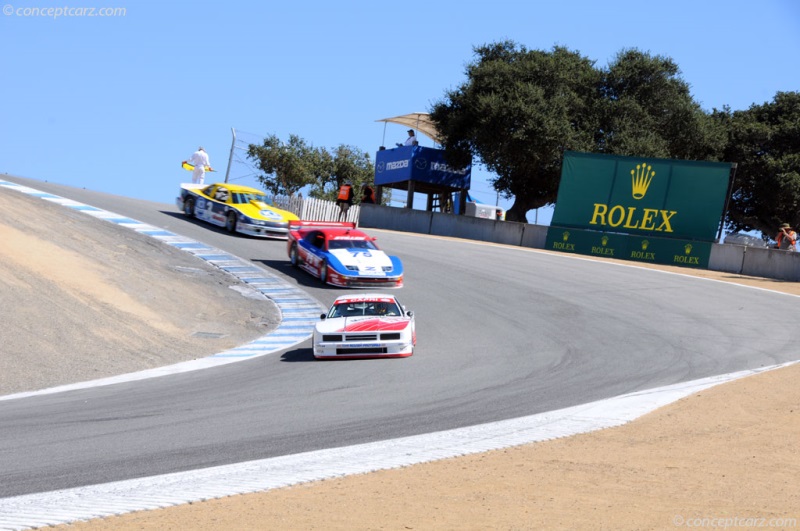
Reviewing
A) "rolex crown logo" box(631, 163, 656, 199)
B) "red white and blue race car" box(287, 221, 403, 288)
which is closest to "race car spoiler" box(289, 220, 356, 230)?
"red white and blue race car" box(287, 221, 403, 288)

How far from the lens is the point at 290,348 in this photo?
677 inches

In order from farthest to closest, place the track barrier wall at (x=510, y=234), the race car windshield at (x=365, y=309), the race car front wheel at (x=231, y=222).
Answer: the race car front wheel at (x=231, y=222)
the track barrier wall at (x=510, y=234)
the race car windshield at (x=365, y=309)

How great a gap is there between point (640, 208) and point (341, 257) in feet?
43.4

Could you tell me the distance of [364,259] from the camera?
78.0 feet

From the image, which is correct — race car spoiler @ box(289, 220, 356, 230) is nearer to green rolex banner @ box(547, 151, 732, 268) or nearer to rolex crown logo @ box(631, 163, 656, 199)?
green rolex banner @ box(547, 151, 732, 268)

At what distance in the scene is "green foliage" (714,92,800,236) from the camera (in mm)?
54875

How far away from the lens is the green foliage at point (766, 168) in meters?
54.9

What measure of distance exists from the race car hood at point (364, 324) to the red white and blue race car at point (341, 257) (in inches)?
290

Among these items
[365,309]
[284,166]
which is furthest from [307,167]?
[365,309]

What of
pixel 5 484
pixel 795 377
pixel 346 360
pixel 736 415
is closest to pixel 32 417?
pixel 5 484

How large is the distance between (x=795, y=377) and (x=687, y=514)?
728 centimetres

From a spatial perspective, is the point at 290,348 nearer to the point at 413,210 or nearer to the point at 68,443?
the point at 68,443

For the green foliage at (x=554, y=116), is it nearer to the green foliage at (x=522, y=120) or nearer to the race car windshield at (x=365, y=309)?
the green foliage at (x=522, y=120)

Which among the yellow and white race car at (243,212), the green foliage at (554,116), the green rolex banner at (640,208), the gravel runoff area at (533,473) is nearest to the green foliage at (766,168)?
the green foliage at (554,116)
